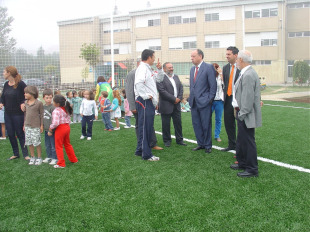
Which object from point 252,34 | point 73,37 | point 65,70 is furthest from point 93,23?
point 252,34

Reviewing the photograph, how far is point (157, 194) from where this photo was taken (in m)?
3.74

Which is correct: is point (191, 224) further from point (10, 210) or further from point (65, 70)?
point (65, 70)

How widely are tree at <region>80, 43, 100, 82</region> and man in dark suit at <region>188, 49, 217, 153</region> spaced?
10.0m

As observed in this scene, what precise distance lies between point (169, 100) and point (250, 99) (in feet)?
8.12

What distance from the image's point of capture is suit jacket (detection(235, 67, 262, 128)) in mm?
4098

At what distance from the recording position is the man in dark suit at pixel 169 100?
20.7 feet

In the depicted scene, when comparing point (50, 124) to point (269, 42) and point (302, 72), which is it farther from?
point (269, 42)

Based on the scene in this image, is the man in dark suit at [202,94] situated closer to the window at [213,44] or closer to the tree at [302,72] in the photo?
the tree at [302,72]

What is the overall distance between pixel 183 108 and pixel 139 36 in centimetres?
1889

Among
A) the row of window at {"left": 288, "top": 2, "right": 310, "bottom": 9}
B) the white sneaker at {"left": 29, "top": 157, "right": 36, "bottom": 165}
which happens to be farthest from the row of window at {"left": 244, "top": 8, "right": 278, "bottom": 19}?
the white sneaker at {"left": 29, "top": 157, "right": 36, "bottom": 165}

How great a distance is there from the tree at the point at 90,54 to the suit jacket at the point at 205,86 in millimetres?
10178

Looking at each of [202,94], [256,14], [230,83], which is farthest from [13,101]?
[256,14]

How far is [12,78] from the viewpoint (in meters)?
5.45

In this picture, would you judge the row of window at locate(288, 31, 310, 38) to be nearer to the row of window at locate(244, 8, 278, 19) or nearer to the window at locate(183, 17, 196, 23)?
the row of window at locate(244, 8, 278, 19)
